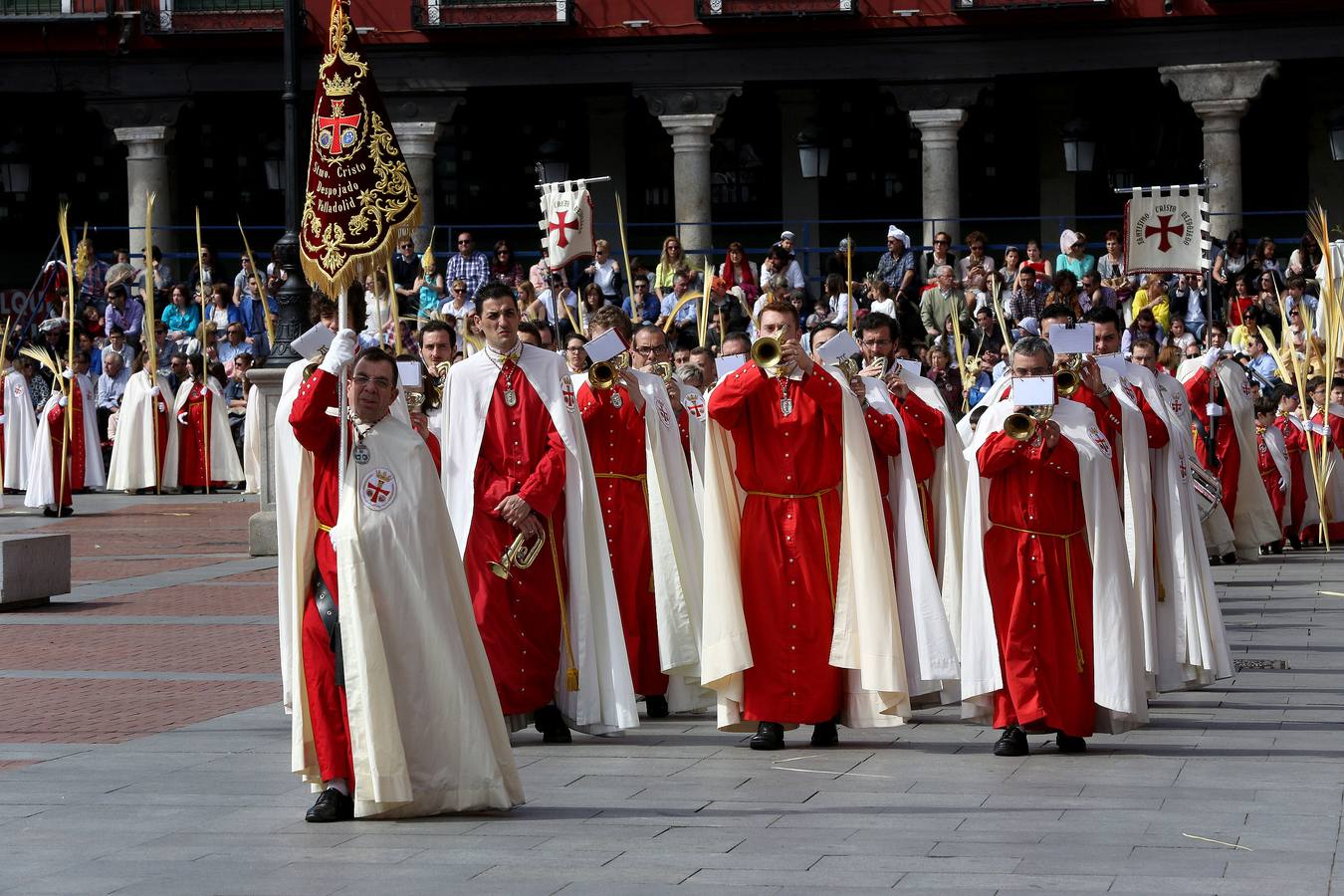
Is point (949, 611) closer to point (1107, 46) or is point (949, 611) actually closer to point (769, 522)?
point (769, 522)

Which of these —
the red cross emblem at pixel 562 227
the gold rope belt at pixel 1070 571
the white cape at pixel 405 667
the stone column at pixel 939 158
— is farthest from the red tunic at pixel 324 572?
the stone column at pixel 939 158

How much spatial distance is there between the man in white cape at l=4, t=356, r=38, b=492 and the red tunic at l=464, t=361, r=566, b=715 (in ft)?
57.5

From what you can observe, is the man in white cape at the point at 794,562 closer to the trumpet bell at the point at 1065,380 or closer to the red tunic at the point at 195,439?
the trumpet bell at the point at 1065,380

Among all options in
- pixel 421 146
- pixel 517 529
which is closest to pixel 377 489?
pixel 517 529

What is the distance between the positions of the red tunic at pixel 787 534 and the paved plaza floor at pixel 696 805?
293mm

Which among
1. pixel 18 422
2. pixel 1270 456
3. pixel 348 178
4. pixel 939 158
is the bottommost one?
Result: pixel 1270 456

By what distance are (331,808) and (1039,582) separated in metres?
3.16

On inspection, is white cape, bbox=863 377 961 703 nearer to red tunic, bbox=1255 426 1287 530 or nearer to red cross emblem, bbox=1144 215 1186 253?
red cross emblem, bbox=1144 215 1186 253

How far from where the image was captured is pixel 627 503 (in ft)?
34.8

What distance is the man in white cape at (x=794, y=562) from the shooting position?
9383 mm

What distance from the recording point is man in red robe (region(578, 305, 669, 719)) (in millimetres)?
10484

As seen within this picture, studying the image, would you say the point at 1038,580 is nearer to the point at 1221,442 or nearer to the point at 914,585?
the point at 914,585

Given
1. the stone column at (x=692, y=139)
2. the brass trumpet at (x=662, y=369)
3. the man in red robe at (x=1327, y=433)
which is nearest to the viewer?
the brass trumpet at (x=662, y=369)

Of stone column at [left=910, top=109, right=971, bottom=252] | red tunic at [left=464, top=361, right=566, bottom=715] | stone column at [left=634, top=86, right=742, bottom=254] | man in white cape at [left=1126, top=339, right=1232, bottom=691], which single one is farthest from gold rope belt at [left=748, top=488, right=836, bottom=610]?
stone column at [left=634, top=86, right=742, bottom=254]
